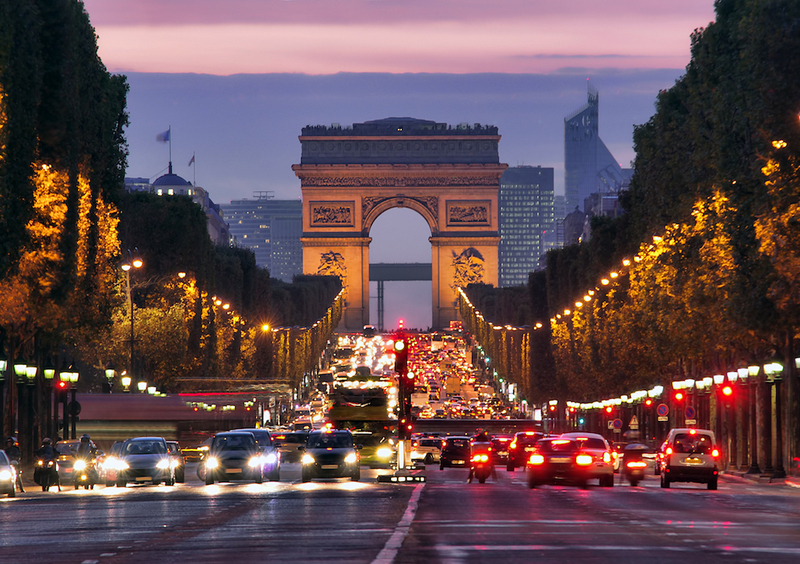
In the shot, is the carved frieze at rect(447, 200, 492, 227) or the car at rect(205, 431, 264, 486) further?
the carved frieze at rect(447, 200, 492, 227)

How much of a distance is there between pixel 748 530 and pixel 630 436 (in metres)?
37.2

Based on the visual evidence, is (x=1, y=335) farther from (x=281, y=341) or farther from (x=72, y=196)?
(x=281, y=341)

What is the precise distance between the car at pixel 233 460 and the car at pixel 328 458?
1.35 metres

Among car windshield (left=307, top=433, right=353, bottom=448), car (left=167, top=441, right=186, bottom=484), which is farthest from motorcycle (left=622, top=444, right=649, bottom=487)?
car (left=167, top=441, right=186, bottom=484)

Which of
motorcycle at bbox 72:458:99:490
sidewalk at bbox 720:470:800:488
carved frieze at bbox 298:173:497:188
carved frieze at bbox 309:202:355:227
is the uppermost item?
carved frieze at bbox 298:173:497:188

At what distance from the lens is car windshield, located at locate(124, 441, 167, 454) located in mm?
39656

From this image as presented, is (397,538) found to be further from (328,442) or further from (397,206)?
(397,206)

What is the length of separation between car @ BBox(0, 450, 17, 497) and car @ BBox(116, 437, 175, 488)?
493cm

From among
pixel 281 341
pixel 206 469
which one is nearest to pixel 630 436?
pixel 206 469

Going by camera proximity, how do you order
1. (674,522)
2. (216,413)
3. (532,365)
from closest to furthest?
(674,522), (216,413), (532,365)

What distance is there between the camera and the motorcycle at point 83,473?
42.7 meters

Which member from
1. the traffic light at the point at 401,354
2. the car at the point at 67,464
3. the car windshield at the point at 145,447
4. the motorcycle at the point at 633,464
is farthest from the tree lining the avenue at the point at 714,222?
the car at the point at 67,464

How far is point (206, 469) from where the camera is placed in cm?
3888

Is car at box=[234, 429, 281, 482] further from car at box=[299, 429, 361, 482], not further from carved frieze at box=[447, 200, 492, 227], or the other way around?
carved frieze at box=[447, 200, 492, 227]
